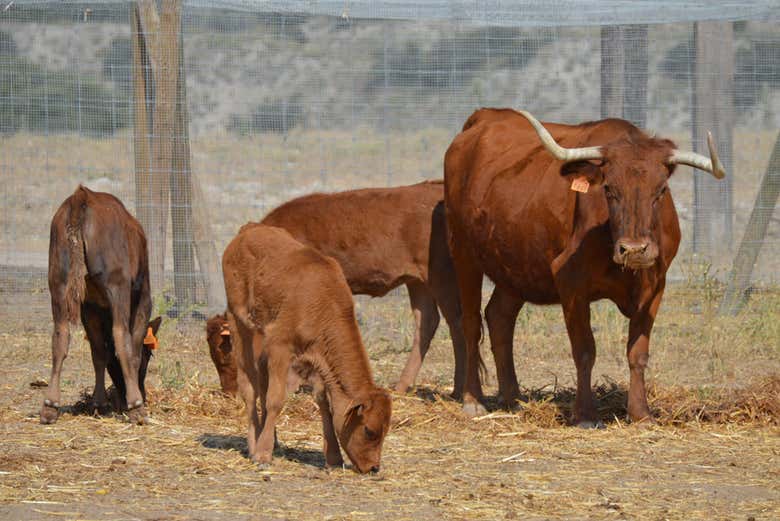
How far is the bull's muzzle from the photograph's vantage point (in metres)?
8.02

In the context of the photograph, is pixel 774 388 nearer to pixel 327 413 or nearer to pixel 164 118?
pixel 327 413

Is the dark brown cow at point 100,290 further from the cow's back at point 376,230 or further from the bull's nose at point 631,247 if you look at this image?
the bull's nose at point 631,247

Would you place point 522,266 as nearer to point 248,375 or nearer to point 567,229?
point 567,229

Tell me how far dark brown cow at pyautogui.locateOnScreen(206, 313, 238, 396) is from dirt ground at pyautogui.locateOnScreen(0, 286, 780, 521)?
15cm

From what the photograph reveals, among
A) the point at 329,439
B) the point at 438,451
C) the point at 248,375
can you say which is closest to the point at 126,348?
the point at 248,375

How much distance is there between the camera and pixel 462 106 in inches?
540

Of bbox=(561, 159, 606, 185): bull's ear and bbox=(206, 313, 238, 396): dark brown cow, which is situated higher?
bbox=(561, 159, 606, 185): bull's ear

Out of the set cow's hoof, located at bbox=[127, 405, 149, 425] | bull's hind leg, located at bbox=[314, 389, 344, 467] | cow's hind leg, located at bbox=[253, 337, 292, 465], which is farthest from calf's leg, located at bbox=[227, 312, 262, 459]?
cow's hoof, located at bbox=[127, 405, 149, 425]

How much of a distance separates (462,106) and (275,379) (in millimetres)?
7030

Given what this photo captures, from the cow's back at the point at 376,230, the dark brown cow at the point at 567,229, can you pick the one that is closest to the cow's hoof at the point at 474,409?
the dark brown cow at the point at 567,229

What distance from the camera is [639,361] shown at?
8758 mm

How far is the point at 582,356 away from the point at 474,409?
116 centimetres

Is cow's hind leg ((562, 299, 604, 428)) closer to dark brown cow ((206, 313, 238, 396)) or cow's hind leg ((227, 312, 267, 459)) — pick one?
cow's hind leg ((227, 312, 267, 459))

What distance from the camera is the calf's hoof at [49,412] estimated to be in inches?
345
